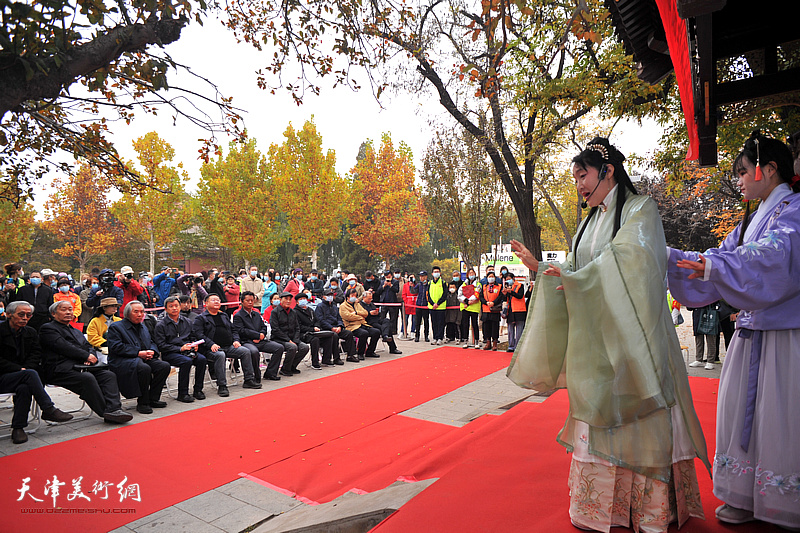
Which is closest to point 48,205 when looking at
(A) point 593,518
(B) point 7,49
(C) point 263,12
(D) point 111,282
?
(D) point 111,282

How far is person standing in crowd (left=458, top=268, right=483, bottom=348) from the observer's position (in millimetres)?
11758

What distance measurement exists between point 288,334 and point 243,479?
4.90 metres

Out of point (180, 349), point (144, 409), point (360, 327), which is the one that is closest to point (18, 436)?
point (144, 409)

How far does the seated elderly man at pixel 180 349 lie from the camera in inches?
262

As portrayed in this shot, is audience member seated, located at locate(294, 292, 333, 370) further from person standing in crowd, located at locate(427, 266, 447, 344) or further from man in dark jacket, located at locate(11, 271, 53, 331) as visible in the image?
man in dark jacket, located at locate(11, 271, 53, 331)

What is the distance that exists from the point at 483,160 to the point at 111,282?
1214 centimetres

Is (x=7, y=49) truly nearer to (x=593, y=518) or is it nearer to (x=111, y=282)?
(x=593, y=518)

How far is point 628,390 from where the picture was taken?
7.04 ft

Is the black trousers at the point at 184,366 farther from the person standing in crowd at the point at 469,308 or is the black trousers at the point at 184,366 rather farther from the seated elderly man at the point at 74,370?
the person standing in crowd at the point at 469,308

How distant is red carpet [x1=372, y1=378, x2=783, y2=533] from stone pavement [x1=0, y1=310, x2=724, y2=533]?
0.30 m

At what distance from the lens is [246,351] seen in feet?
24.9

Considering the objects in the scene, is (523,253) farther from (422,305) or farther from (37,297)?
(422,305)

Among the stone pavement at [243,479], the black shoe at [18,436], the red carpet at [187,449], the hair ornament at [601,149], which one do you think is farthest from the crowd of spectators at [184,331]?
the hair ornament at [601,149]

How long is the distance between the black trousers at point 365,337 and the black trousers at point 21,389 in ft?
19.9
